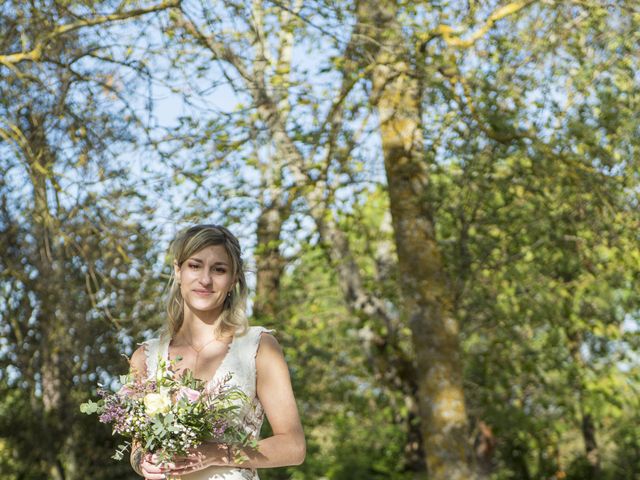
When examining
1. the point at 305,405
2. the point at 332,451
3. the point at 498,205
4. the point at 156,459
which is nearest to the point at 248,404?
the point at 156,459

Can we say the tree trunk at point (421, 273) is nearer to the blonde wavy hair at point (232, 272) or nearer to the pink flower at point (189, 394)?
the blonde wavy hair at point (232, 272)

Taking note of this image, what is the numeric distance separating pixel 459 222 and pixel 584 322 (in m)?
1.59

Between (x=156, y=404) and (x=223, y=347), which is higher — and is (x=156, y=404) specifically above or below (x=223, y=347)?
below

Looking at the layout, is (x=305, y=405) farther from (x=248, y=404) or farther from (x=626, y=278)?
(x=248, y=404)

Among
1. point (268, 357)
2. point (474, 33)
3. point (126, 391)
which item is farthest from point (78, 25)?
point (126, 391)

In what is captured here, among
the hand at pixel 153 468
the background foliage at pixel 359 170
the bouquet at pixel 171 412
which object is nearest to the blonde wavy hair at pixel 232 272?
the bouquet at pixel 171 412

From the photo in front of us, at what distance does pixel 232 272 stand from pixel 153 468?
77 centimetres

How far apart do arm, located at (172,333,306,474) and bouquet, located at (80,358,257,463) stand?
5 centimetres

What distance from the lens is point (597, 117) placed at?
7625mm

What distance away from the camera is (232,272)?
3441 mm

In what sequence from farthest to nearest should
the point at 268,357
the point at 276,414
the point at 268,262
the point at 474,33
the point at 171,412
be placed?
the point at 268,262, the point at 474,33, the point at 268,357, the point at 276,414, the point at 171,412

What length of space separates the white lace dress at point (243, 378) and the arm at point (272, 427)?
3 centimetres

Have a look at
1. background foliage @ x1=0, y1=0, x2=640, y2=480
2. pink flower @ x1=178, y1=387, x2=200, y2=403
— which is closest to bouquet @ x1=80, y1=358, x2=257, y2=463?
pink flower @ x1=178, y1=387, x2=200, y2=403

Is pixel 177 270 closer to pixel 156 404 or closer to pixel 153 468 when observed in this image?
pixel 156 404
